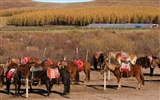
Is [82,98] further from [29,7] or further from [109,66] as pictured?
[29,7]

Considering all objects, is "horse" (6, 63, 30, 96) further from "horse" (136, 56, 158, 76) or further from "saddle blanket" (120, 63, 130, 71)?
"horse" (136, 56, 158, 76)

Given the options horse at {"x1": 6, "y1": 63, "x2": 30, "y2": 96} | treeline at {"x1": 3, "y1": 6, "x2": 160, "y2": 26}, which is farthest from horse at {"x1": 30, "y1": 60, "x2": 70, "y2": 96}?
treeline at {"x1": 3, "y1": 6, "x2": 160, "y2": 26}

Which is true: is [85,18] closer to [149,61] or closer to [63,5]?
[63,5]

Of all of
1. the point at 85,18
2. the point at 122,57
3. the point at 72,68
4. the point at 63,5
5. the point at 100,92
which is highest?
the point at 63,5

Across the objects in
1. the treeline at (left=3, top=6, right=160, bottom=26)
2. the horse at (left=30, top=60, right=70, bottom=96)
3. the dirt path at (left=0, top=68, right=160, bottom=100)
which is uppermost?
the treeline at (left=3, top=6, right=160, bottom=26)

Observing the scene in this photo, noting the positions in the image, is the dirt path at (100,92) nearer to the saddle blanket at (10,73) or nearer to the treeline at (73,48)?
the saddle blanket at (10,73)

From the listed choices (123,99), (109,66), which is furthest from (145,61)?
(123,99)

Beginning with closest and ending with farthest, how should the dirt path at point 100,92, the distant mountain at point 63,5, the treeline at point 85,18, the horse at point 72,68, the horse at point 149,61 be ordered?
the dirt path at point 100,92 < the horse at point 72,68 < the horse at point 149,61 < the treeline at point 85,18 < the distant mountain at point 63,5

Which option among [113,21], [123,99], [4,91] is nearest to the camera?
[123,99]

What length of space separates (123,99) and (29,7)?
146548mm

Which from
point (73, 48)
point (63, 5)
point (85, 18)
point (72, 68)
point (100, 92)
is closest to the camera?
point (100, 92)

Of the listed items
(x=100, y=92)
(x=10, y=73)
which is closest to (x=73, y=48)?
(x=100, y=92)

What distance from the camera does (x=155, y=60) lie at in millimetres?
28375

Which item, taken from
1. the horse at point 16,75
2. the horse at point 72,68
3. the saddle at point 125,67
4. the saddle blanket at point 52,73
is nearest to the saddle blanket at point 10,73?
the horse at point 16,75
